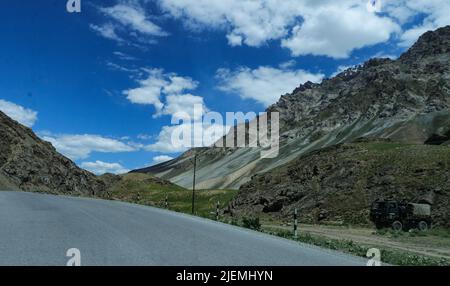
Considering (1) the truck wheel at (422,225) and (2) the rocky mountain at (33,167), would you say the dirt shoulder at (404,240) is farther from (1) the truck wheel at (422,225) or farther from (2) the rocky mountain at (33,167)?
(2) the rocky mountain at (33,167)

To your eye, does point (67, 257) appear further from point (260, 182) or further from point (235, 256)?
point (260, 182)

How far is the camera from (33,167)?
76.4 m

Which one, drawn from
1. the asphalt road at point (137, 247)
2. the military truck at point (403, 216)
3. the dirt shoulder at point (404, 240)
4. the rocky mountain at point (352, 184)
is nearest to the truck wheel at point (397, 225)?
the military truck at point (403, 216)

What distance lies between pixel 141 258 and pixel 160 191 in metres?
108

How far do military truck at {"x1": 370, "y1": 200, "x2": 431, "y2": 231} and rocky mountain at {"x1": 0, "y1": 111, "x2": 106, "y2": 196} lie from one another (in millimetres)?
47188

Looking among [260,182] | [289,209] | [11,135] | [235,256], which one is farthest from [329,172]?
[11,135]

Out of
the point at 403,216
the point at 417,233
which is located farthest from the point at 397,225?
the point at 417,233

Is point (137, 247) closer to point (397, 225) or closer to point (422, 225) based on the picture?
point (397, 225)

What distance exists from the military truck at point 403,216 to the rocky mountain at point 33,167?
47188 mm

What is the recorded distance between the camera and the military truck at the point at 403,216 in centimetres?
3388

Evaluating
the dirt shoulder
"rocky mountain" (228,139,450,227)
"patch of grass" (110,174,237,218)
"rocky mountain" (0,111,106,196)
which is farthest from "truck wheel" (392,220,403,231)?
"patch of grass" (110,174,237,218)

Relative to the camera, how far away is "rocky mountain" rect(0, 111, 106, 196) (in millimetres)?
72219

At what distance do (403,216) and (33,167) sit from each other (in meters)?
57.9
